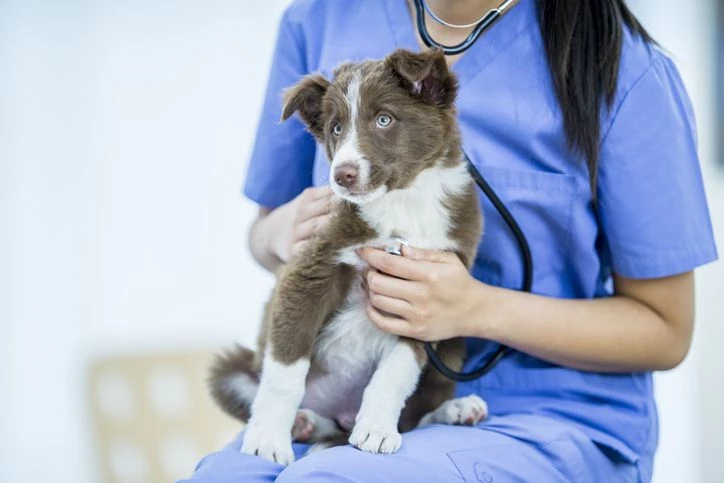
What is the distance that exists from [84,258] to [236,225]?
1.96ft

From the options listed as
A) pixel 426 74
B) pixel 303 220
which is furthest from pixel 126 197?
pixel 426 74

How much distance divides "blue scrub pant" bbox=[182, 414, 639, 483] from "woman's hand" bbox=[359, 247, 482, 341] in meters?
0.18

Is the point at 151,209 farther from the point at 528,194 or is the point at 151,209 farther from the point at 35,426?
the point at 528,194

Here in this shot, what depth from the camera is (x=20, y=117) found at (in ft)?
10.8

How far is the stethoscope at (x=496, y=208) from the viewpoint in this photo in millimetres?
1586

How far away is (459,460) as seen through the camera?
53.2 inches

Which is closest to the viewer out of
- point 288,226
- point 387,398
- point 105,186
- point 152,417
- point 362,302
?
point 387,398

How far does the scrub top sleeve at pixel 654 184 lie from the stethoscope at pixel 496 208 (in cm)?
18

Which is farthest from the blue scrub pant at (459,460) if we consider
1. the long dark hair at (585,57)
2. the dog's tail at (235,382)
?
the long dark hair at (585,57)

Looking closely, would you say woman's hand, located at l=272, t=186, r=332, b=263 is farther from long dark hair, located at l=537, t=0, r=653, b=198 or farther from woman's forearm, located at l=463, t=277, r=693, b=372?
long dark hair, located at l=537, t=0, r=653, b=198

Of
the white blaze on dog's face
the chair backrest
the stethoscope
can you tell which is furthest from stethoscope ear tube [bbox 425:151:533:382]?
the chair backrest

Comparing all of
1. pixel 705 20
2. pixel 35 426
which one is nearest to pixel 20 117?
pixel 35 426

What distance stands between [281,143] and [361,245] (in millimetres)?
454

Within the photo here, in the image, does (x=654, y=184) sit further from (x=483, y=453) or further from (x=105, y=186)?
(x=105, y=186)
